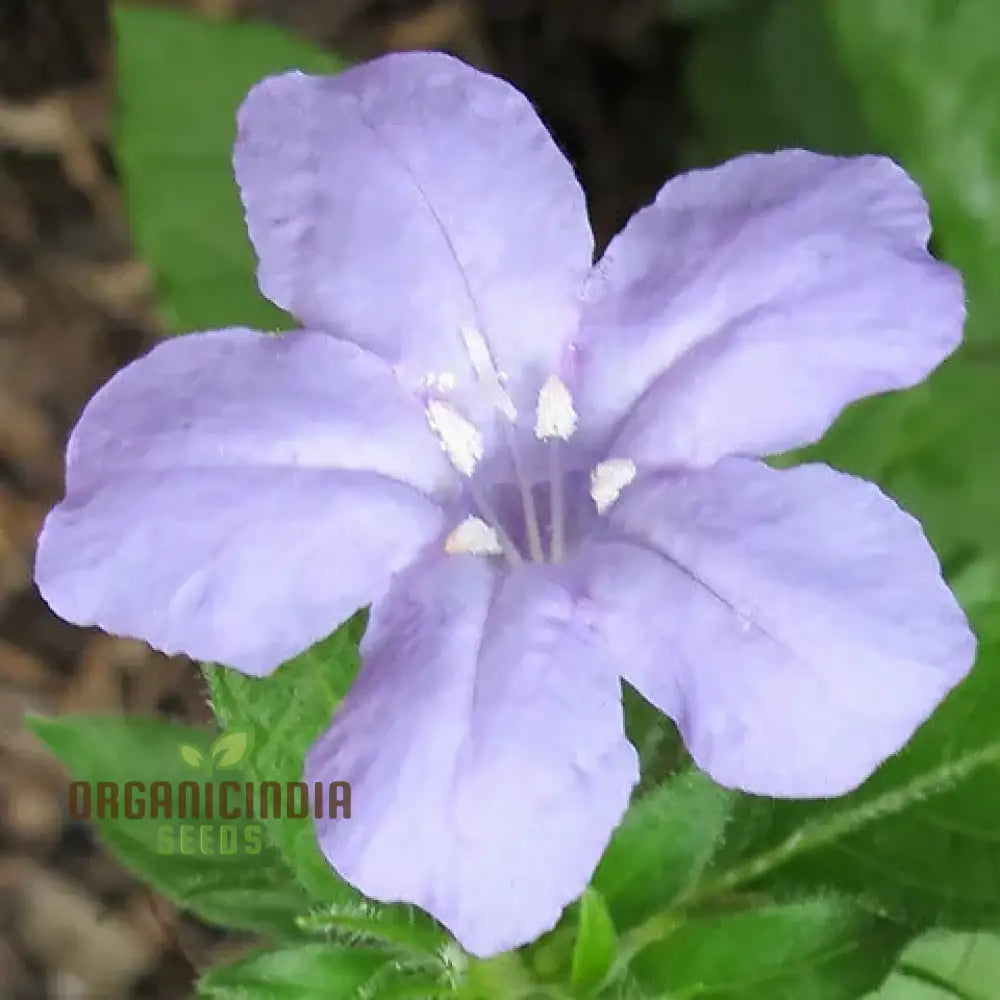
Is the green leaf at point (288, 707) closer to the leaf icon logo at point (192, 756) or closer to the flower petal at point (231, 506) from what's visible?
the flower petal at point (231, 506)

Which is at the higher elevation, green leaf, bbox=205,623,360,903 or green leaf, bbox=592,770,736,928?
green leaf, bbox=205,623,360,903

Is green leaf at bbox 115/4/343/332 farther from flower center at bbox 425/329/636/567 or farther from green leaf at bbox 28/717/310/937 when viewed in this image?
flower center at bbox 425/329/636/567

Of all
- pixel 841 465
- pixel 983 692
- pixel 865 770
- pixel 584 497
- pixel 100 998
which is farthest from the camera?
pixel 100 998

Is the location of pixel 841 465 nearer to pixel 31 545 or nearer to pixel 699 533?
pixel 699 533

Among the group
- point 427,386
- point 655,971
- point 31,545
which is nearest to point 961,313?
point 427,386

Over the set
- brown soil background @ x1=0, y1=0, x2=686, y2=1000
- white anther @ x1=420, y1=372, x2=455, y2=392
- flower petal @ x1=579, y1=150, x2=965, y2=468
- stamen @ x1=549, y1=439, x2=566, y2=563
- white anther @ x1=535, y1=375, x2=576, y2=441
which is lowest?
brown soil background @ x1=0, y1=0, x2=686, y2=1000

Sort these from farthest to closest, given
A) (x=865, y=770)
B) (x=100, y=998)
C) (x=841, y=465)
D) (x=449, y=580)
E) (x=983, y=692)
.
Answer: (x=100, y=998)
(x=841, y=465)
(x=983, y=692)
(x=449, y=580)
(x=865, y=770)

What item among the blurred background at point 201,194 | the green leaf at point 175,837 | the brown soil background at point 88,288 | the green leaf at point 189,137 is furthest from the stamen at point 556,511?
the brown soil background at point 88,288

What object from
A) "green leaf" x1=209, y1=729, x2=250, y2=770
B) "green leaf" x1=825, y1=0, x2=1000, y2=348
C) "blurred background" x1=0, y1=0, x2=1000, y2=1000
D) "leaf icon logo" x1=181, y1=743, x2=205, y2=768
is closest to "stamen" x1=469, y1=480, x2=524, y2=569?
"green leaf" x1=209, y1=729, x2=250, y2=770
